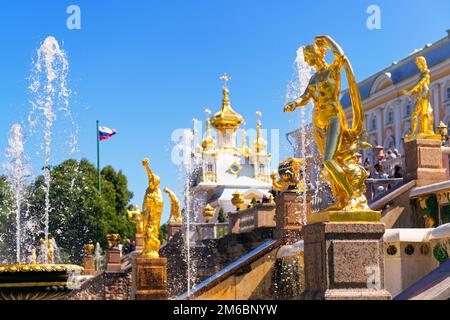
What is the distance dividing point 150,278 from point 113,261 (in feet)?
40.8

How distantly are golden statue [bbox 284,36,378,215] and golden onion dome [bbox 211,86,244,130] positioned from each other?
55955mm

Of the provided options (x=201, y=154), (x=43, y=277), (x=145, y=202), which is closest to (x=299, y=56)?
(x=145, y=202)

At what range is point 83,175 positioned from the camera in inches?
2271

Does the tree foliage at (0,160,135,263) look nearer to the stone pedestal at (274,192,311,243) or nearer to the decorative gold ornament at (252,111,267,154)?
the decorative gold ornament at (252,111,267,154)

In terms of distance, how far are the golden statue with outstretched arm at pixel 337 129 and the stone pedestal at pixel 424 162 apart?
6.77 metres

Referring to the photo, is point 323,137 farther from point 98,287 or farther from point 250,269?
point 98,287

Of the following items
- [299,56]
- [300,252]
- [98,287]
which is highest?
[299,56]

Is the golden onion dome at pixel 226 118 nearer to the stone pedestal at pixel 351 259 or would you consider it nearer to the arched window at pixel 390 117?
the arched window at pixel 390 117

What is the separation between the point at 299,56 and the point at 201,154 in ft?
148

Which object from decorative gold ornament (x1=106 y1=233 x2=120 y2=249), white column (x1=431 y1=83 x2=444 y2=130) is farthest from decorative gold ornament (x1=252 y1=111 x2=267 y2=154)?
decorative gold ornament (x1=106 y1=233 x2=120 y2=249)

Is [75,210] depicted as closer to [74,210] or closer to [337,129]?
[74,210]

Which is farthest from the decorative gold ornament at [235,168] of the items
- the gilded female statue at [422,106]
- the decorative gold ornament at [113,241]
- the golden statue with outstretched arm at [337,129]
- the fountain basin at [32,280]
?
the fountain basin at [32,280]

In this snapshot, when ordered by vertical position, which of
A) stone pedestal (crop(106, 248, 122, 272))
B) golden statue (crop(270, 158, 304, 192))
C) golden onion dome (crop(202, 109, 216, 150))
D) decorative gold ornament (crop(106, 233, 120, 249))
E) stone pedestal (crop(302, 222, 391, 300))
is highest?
golden onion dome (crop(202, 109, 216, 150))

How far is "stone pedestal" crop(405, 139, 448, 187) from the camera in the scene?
17.3 m
